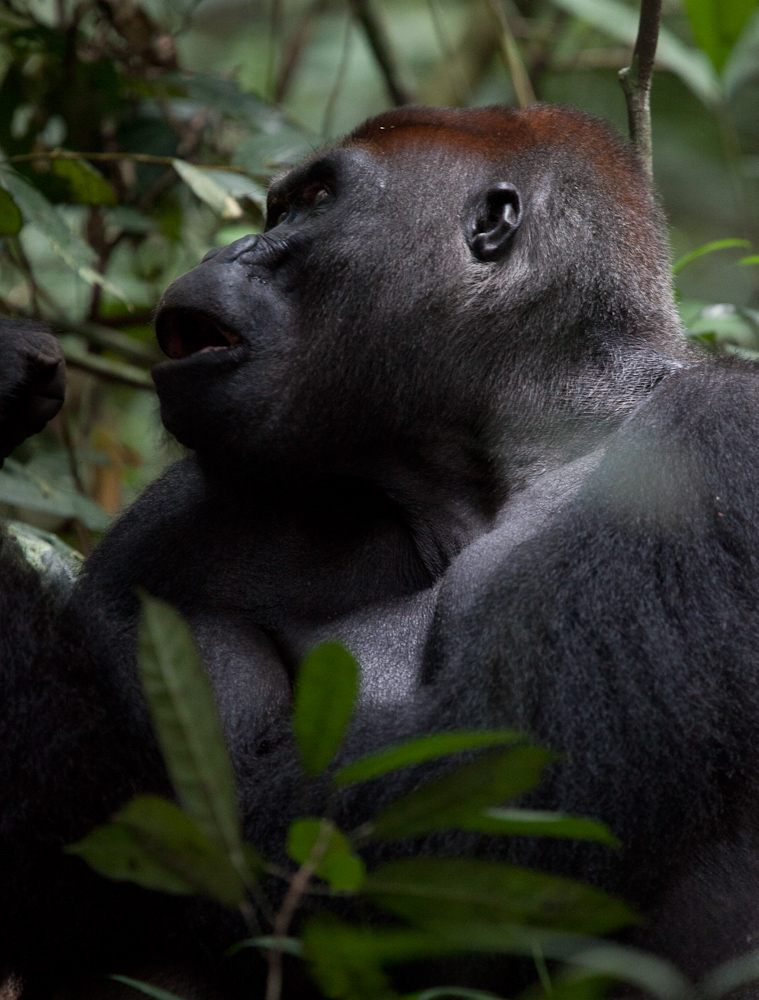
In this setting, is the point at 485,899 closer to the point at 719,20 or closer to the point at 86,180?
the point at 86,180

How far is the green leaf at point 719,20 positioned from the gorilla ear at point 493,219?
1.43m

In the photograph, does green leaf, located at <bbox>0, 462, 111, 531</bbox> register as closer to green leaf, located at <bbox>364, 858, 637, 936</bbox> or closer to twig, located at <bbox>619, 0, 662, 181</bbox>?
twig, located at <bbox>619, 0, 662, 181</bbox>

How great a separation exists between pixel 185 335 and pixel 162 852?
5.36 feet

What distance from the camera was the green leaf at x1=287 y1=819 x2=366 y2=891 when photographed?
1.25 metres

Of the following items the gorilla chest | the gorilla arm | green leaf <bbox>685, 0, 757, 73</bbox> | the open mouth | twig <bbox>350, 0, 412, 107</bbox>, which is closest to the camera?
the gorilla arm

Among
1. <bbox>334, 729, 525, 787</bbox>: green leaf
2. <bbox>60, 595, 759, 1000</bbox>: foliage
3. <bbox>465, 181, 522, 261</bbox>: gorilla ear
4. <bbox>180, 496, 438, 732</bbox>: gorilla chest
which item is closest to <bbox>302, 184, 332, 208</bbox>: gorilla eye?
<bbox>465, 181, 522, 261</bbox>: gorilla ear

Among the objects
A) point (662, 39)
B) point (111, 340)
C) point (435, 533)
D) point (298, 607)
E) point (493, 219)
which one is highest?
point (662, 39)

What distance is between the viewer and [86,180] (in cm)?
352

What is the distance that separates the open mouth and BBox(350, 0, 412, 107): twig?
2796 millimetres

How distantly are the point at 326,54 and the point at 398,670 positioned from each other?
26.0ft

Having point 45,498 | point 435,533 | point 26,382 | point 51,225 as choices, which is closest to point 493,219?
point 435,533

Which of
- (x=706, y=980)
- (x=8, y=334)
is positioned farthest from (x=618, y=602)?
(x=8, y=334)

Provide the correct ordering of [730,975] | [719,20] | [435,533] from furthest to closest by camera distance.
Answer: [719,20], [435,533], [730,975]

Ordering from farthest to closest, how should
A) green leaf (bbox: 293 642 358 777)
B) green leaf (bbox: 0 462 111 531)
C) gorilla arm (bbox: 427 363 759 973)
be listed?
green leaf (bbox: 0 462 111 531), gorilla arm (bbox: 427 363 759 973), green leaf (bbox: 293 642 358 777)
